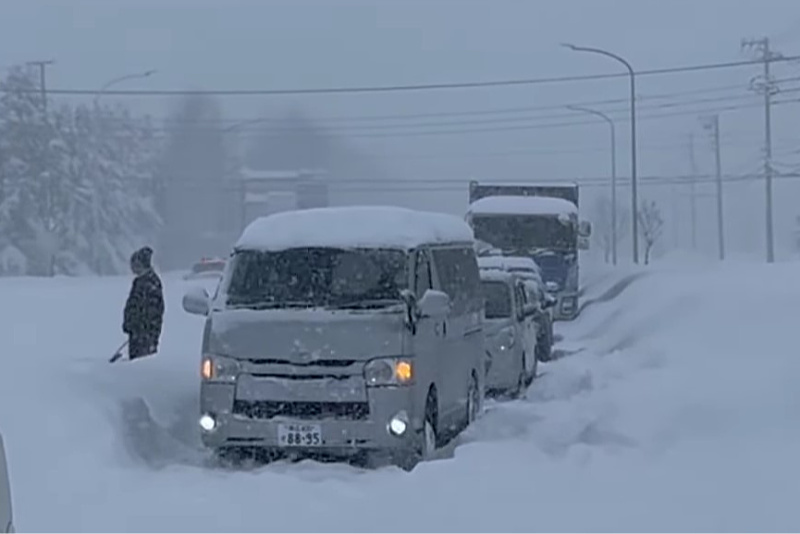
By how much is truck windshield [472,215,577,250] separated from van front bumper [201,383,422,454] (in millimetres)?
23085

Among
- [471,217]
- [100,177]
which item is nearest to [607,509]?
[471,217]

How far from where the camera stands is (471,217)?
35250 mm

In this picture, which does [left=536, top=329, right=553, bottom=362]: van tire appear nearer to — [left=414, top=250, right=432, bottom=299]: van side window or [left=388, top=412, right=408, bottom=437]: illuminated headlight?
[left=414, top=250, right=432, bottom=299]: van side window

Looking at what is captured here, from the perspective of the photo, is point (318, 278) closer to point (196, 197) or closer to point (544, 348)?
point (544, 348)

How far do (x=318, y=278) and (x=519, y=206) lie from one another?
23.2 metres

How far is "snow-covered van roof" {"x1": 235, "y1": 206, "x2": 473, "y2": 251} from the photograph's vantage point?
1292cm

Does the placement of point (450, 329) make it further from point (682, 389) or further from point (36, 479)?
point (36, 479)

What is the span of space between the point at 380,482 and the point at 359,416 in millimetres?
1307

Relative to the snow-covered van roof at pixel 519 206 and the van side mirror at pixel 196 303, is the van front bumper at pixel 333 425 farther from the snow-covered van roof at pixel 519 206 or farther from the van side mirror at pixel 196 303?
the snow-covered van roof at pixel 519 206

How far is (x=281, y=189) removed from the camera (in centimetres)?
9375

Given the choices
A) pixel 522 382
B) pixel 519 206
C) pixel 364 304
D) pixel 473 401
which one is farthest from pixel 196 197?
pixel 364 304

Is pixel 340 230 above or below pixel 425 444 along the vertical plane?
above

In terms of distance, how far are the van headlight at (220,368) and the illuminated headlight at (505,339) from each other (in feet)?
23.5

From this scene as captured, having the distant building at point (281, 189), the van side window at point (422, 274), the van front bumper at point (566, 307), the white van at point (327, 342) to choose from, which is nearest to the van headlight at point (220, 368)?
the white van at point (327, 342)
